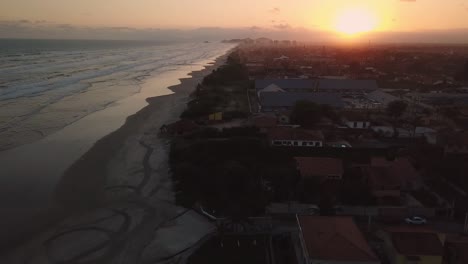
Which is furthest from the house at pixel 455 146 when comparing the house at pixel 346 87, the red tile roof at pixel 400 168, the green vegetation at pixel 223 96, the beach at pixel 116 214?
the house at pixel 346 87

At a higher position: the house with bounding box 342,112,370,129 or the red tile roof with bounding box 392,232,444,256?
the house with bounding box 342,112,370,129

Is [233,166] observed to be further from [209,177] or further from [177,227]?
[177,227]

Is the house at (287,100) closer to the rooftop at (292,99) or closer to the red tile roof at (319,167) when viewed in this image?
the rooftop at (292,99)

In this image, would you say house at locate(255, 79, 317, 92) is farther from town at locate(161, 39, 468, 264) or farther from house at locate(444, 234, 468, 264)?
house at locate(444, 234, 468, 264)

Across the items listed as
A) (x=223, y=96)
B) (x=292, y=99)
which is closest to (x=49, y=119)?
(x=223, y=96)

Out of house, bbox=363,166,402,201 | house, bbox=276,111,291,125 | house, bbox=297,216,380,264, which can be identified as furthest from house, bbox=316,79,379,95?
house, bbox=297,216,380,264

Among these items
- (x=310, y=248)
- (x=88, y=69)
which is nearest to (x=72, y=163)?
(x=310, y=248)

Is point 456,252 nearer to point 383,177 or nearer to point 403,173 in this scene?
point 383,177
